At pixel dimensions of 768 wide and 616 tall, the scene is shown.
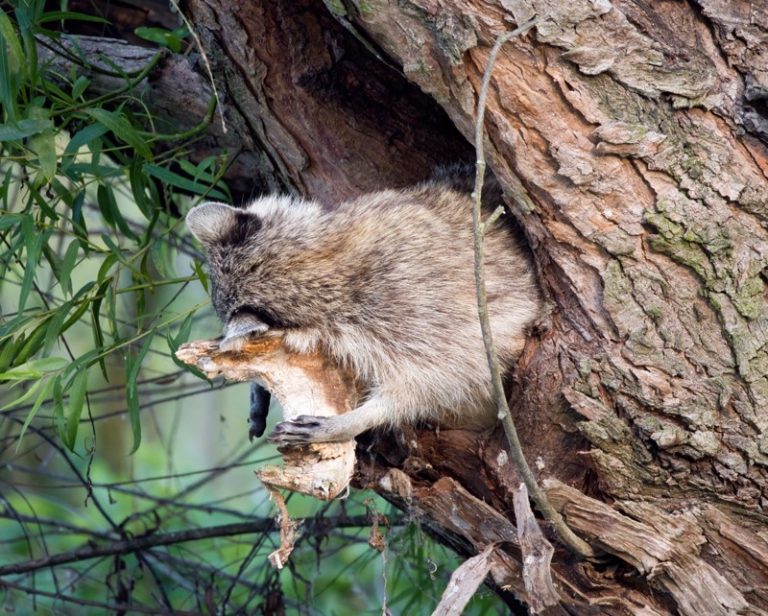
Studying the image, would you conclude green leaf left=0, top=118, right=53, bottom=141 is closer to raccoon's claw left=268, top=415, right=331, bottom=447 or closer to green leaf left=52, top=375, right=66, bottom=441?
green leaf left=52, top=375, right=66, bottom=441

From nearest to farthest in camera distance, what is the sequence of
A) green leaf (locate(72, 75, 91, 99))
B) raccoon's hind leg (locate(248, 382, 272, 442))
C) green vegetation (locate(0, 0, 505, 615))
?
green vegetation (locate(0, 0, 505, 615))
raccoon's hind leg (locate(248, 382, 272, 442))
green leaf (locate(72, 75, 91, 99))

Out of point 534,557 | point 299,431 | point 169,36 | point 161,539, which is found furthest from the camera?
point 161,539

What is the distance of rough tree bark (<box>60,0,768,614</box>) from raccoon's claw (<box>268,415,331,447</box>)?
0.49 meters

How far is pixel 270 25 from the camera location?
2.83 meters

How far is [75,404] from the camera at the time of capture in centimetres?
272

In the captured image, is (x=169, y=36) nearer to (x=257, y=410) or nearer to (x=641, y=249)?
(x=257, y=410)

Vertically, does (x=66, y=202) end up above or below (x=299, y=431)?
above

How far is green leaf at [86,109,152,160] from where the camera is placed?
9.56ft

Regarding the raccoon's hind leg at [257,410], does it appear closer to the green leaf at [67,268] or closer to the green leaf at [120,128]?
the green leaf at [67,268]

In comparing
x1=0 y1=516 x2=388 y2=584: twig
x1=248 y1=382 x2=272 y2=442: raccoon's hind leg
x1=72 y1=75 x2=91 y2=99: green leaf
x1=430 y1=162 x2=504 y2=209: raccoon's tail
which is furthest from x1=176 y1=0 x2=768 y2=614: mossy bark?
x1=0 y1=516 x2=388 y2=584: twig

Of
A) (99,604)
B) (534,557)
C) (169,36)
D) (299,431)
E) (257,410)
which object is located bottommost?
(99,604)

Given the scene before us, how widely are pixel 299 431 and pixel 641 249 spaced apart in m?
0.87

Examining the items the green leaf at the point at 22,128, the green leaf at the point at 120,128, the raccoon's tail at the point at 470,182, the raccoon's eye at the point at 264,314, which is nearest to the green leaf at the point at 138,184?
the green leaf at the point at 120,128

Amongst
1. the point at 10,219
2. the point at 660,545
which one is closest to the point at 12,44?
the point at 10,219
